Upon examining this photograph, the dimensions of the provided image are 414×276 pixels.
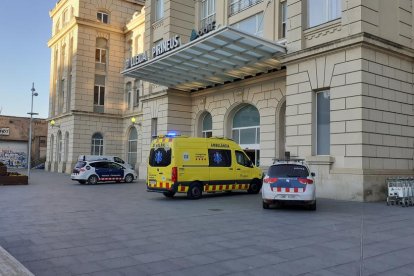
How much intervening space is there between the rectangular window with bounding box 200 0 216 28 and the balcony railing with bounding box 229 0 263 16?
76.2 inches

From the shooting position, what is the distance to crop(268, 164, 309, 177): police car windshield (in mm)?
12898

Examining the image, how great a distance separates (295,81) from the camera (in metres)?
18.8

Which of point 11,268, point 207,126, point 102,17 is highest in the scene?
point 102,17

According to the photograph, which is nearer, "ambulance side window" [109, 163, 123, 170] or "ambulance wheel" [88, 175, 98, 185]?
"ambulance wheel" [88, 175, 98, 185]

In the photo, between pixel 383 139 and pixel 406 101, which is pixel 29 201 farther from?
pixel 406 101

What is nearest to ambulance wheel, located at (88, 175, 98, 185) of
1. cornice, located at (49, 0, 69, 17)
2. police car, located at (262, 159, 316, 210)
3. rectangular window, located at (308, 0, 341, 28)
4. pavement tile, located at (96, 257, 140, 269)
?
police car, located at (262, 159, 316, 210)

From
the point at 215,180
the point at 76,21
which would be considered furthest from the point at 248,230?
the point at 76,21

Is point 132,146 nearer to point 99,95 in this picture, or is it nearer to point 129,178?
point 99,95

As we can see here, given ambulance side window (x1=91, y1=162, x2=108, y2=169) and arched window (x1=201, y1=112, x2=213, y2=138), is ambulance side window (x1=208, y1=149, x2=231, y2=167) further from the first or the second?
ambulance side window (x1=91, y1=162, x2=108, y2=169)

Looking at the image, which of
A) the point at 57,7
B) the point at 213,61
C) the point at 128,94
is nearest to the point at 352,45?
the point at 213,61

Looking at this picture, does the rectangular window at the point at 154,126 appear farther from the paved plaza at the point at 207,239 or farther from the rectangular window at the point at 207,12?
the paved plaza at the point at 207,239

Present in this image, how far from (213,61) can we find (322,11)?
634 cm

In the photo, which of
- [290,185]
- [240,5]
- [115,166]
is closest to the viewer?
[290,185]

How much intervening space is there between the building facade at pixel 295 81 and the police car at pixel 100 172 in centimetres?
261
